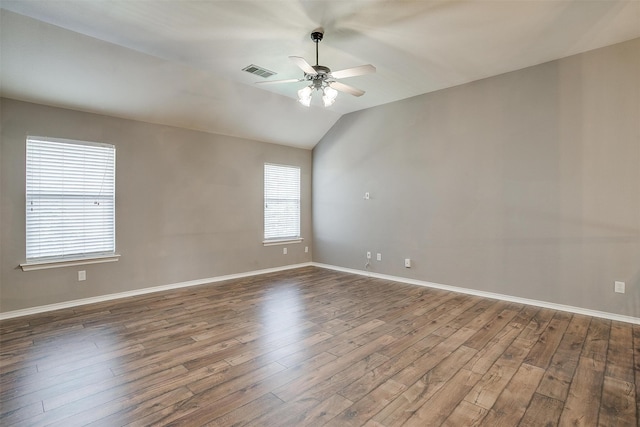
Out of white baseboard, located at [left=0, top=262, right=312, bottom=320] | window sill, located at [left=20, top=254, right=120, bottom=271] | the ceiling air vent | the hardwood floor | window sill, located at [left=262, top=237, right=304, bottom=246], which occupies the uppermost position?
the ceiling air vent

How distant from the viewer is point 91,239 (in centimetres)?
409

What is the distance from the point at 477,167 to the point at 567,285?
1.83 metres

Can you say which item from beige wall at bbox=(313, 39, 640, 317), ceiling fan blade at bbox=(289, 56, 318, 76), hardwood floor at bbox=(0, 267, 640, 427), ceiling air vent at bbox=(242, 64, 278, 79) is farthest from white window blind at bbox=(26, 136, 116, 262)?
beige wall at bbox=(313, 39, 640, 317)

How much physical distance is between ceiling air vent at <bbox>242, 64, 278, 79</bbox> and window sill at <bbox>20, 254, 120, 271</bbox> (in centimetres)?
307

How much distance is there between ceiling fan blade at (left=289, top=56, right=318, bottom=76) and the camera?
262cm

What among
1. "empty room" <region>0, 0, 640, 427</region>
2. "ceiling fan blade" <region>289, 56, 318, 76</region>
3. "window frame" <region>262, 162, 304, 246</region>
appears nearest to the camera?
"empty room" <region>0, 0, 640, 427</region>

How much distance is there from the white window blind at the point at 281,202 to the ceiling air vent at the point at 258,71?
6.92ft

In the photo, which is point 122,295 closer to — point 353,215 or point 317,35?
point 353,215

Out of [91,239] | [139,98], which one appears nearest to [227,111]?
[139,98]

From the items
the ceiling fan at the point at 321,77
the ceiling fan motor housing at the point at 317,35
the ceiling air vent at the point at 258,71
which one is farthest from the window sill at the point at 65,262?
the ceiling fan motor housing at the point at 317,35

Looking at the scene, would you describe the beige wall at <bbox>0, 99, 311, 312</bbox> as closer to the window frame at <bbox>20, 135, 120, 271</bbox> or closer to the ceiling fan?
the window frame at <bbox>20, 135, 120, 271</bbox>

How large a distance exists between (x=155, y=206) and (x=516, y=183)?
5095mm

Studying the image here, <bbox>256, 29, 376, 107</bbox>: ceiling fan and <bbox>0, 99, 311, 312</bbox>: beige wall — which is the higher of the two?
<bbox>256, 29, 376, 107</bbox>: ceiling fan

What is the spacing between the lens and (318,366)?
2449 millimetres
